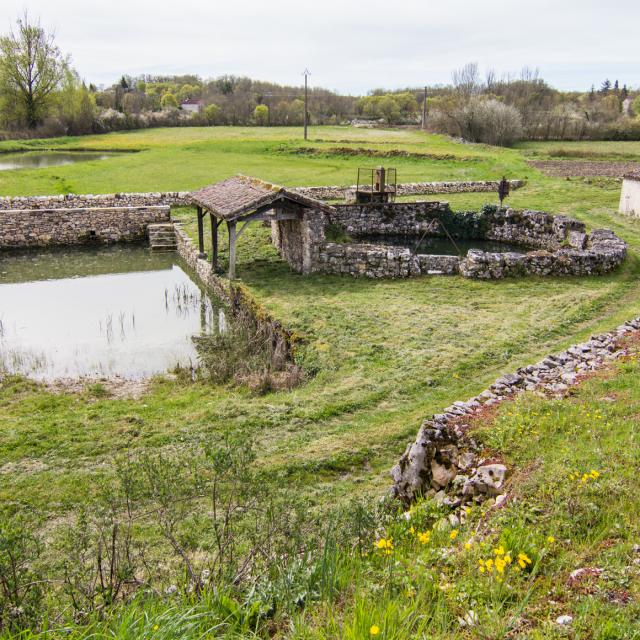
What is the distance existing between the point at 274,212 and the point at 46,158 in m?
38.5

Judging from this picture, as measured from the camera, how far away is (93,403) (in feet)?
35.0

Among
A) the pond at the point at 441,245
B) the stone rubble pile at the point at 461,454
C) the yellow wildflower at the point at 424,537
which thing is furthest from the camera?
the pond at the point at 441,245

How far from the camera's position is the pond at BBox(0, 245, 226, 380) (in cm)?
1309

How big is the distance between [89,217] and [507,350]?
1921cm

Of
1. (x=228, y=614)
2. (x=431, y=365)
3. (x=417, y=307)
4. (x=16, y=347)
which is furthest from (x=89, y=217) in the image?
(x=228, y=614)

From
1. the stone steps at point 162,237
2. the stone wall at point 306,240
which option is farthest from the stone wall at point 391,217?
the stone steps at point 162,237

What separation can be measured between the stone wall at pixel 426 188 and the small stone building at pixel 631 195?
8458 millimetres

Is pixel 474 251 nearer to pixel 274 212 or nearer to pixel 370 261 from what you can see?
pixel 370 261

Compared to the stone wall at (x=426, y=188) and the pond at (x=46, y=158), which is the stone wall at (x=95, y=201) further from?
the pond at (x=46, y=158)

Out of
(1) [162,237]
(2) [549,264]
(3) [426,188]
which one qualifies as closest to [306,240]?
(2) [549,264]

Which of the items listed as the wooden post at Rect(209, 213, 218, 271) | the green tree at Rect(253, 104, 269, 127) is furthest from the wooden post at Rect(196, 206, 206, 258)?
the green tree at Rect(253, 104, 269, 127)

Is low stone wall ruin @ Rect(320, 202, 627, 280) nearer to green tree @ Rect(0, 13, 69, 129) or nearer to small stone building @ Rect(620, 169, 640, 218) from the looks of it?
small stone building @ Rect(620, 169, 640, 218)

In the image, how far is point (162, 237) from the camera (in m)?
24.3

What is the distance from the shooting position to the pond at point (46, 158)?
44.4 m
